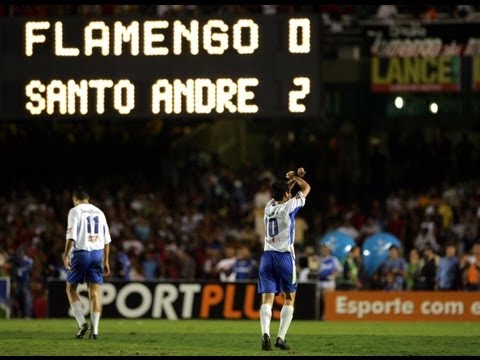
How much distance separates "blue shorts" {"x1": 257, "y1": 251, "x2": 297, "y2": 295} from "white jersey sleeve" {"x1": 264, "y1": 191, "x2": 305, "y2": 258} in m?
0.09

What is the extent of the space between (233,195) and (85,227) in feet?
46.6

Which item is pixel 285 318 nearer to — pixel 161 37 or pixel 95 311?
pixel 95 311

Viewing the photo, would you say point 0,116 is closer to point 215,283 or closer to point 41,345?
point 215,283

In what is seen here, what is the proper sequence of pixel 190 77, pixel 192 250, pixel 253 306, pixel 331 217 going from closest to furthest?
pixel 190 77 → pixel 253 306 → pixel 192 250 → pixel 331 217

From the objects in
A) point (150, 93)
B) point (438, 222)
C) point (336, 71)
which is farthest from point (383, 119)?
point (150, 93)

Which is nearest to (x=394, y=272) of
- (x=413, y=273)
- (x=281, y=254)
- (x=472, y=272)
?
(x=413, y=273)

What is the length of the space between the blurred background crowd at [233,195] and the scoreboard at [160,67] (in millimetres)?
2033

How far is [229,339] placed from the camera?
17.1 m

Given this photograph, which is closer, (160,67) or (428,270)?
(160,67)

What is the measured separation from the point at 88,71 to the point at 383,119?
1389cm

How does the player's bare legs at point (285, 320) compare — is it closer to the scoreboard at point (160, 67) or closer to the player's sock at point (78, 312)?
the player's sock at point (78, 312)

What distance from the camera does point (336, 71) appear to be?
29891 millimetres

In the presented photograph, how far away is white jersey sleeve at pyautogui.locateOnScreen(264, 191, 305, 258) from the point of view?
14906mm

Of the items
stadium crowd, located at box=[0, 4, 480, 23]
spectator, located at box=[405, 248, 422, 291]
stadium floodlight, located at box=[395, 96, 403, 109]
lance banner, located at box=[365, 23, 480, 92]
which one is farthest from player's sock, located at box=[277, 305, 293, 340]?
stadium floodlight, located at box=[395, 96, 403, 109]
